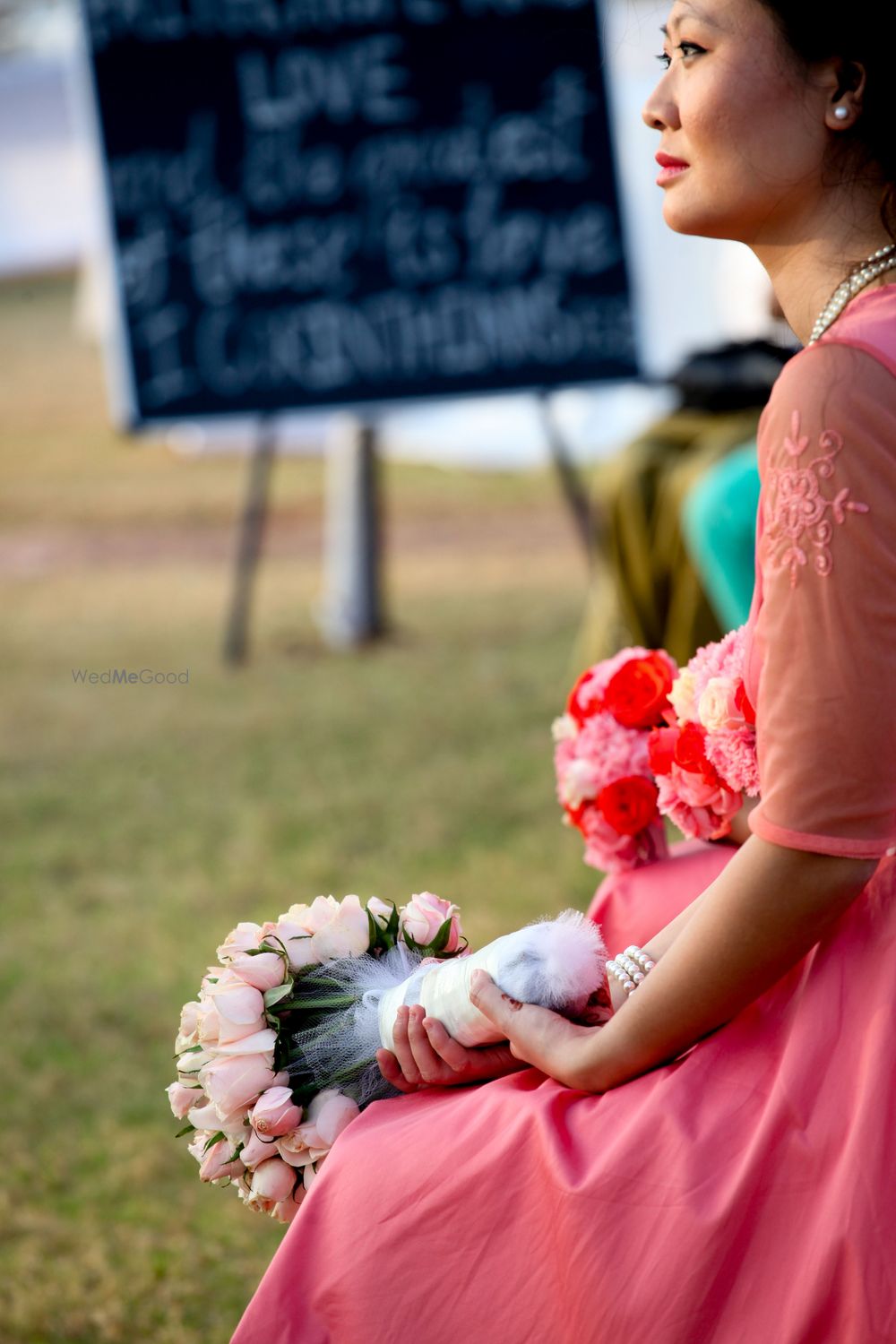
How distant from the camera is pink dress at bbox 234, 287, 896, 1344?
1013mm

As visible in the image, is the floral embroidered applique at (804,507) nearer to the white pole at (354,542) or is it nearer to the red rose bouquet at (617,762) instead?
the red rose bouquet at (617,762)

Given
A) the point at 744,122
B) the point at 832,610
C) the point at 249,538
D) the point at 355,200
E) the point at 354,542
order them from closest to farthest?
the point at 832,610 < the point at 744,122 < the point at 355,200 < the point at 249,538 < the point at 354,542

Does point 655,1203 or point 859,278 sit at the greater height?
point 859,278

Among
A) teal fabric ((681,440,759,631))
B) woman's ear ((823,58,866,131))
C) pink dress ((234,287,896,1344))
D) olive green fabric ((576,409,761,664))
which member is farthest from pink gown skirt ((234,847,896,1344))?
olive green fabric ((576,409,761,664))

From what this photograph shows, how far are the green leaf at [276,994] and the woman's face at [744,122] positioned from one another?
710 mm

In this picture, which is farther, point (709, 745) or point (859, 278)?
point (709, 745)

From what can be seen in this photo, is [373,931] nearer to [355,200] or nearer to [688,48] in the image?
[688,48]

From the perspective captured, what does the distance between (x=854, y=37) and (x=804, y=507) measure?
0.35 m

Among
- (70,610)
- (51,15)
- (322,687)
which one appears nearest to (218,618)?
(70,610)

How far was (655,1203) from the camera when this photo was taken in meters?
1.06

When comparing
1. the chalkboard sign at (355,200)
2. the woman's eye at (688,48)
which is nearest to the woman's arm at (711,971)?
the woman's eye at (688,48)

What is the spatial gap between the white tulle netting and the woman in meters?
0.03

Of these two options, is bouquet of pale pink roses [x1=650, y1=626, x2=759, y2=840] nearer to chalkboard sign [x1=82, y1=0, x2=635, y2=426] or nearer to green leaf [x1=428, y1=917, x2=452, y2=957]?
green leaf [x1=428, y1=917, x2=452, y2=957]

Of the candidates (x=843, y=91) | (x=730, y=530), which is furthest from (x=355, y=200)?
(x=843, y=91)
